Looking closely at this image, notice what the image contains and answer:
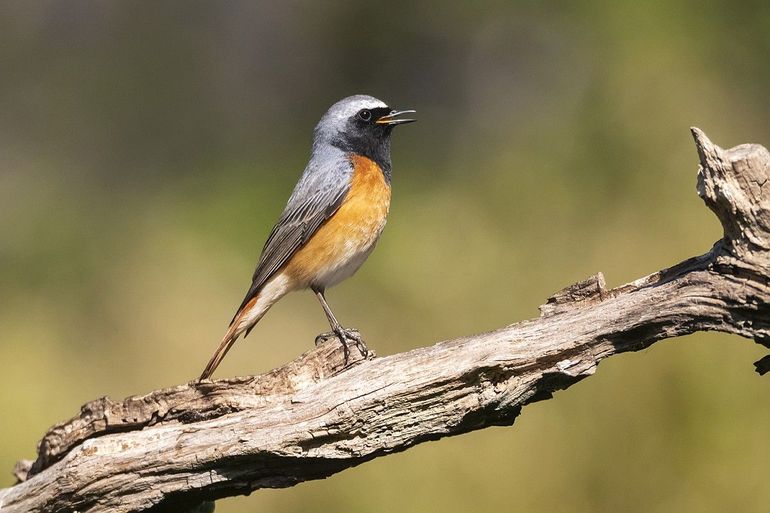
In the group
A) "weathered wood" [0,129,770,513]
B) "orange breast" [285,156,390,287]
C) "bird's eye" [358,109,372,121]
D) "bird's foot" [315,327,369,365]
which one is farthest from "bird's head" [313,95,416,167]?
"weathered wood" [0,129,770,513]

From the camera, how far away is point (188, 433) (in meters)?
3.66

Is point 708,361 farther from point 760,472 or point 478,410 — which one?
point 478,410

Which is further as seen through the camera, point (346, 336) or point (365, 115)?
point (365, 115)

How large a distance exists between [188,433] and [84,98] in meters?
6.53

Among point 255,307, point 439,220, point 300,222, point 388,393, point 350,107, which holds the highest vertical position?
point 439,220

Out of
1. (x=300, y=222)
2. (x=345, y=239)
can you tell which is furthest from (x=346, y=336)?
(x=300, y=222)

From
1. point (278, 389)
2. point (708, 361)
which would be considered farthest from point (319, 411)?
point (708, 361)

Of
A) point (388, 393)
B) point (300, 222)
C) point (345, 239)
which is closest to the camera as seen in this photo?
point (388, 393)

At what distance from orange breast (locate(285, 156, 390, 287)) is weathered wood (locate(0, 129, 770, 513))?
1.06m

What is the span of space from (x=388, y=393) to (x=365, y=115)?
79.9 inches

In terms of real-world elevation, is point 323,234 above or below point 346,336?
above

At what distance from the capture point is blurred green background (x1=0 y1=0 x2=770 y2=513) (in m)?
5.69

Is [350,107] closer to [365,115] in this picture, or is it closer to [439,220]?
[365,115]

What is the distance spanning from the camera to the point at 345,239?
4.76 metres
